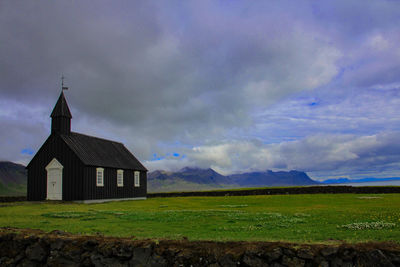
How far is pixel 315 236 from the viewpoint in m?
14.1

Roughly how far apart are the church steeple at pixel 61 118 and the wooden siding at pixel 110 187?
699 centimetres

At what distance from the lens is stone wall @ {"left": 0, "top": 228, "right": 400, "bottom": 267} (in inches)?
443

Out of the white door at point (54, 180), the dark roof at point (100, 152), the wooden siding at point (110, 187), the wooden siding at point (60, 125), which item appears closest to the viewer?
the wooden siding at point (110, 187)

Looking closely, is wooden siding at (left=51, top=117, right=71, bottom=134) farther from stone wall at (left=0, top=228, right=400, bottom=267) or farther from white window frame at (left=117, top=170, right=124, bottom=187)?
stone wall at (left=0, top=228, right=400, bottom=267)

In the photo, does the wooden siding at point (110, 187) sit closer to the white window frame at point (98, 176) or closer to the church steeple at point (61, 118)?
the white window frame at point (98, 176)

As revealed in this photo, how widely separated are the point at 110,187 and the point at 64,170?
275 inches

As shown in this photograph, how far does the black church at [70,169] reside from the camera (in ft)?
150

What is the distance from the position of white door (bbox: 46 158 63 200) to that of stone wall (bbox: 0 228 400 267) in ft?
104

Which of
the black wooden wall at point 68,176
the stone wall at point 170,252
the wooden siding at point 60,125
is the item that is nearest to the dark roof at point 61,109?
the wooden siding at point 60,125

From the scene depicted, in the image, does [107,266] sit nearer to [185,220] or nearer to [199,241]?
[199,241]

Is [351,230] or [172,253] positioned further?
[351,230]

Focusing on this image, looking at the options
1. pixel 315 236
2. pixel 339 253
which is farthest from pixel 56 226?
pixel 339 253

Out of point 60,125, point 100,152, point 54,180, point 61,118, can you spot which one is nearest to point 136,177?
point 100,152

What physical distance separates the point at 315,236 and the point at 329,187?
149ft
